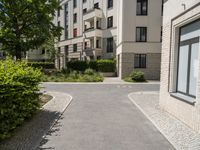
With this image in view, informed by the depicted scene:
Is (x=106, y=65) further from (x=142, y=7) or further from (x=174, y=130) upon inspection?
(x=174, y=130)

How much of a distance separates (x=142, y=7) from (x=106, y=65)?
8.86 m

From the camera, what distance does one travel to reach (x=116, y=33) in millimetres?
31625

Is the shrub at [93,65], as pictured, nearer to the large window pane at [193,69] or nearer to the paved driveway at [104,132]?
the paved driveway at [104,132]

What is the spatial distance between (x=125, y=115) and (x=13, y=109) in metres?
4.34

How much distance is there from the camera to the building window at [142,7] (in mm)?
25953

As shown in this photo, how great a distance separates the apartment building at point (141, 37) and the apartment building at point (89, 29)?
6506 millimetres

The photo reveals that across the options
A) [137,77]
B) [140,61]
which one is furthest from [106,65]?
[137,77]

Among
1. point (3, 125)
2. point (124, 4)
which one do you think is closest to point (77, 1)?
point (124, 4)

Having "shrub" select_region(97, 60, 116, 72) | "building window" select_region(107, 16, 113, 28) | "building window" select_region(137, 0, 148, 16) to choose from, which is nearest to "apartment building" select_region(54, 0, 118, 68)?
"building window" select_region(107, 16, 113, 28)

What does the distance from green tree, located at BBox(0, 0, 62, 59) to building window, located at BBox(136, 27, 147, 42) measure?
10.4 metres

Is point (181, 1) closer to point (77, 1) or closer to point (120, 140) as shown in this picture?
point (120, 140)

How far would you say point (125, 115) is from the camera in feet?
27.5

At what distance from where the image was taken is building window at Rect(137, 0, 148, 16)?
26.0 m

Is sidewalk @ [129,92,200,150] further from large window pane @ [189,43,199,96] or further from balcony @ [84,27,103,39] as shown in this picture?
balcony @ [84,27,103,39]
